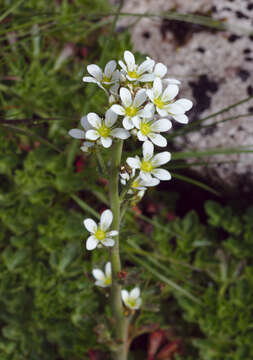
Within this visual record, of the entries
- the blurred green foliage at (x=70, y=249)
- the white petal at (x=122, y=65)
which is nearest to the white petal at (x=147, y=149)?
the white petal at (x=122, y=65)

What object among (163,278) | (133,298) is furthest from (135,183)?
(163,278)

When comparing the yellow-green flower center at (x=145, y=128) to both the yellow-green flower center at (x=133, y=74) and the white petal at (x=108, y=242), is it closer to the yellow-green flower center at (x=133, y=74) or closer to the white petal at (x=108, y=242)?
the yellow-green flower center at (x=133, y=74)

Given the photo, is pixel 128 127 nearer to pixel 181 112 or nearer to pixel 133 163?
pixel 133 163

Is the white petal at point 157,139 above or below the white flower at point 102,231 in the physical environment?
above

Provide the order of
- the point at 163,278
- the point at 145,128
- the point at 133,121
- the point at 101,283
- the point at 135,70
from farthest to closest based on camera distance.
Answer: the point at 163,278 → the point at 101,283 → the point at 135,70 → the point at 145,128 → the point at 133,121

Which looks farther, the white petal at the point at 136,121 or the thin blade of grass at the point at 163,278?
the thin blade of grass at the point at 163,278

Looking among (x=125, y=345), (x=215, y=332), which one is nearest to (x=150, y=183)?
(x=125, y=345)
